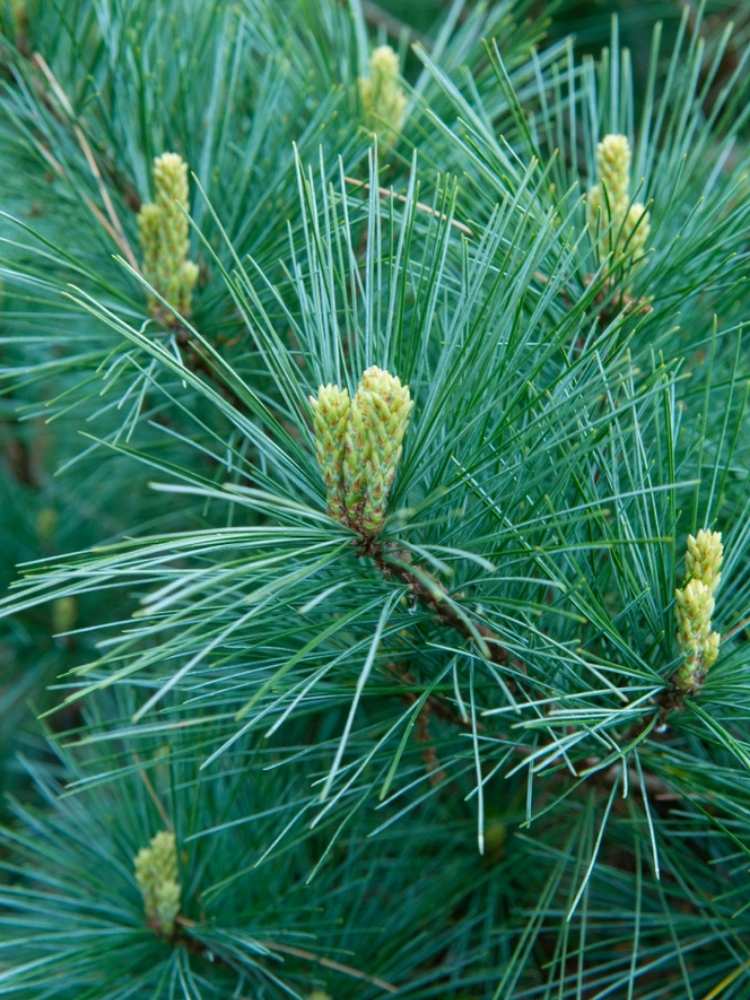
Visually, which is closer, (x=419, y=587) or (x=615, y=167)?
(x=419, y=587)

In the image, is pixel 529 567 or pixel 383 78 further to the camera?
pixel 383 78

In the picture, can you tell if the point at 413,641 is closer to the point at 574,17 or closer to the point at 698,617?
the point at 698,617

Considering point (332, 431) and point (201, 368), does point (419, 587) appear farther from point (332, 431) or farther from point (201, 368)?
point (201, 368)

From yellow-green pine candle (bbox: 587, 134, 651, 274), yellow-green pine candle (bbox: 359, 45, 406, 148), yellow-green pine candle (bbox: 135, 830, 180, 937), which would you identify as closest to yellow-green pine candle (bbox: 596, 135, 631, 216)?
yellow-green pine candle (bbox: 587, 134, 651, 274)

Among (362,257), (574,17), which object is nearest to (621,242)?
(362,257)

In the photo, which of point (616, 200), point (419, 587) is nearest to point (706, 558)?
point (419, 587)

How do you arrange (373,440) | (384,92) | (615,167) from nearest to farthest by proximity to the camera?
(373,440) → (615,167) → (384,92)
